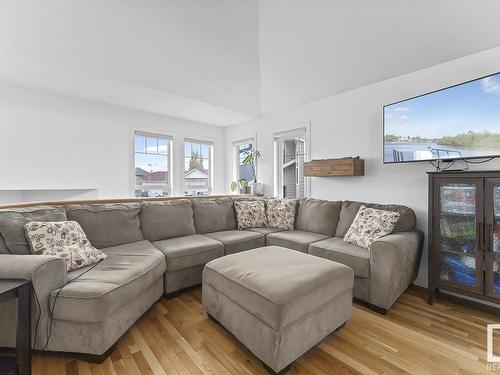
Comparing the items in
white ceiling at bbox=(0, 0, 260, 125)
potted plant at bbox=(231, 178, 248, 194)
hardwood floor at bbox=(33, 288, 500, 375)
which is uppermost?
white ceiling at bbox=(0, 0, 260, 125)

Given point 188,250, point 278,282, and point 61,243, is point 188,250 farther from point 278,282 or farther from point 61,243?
point 278,282

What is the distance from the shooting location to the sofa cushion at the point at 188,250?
226 centimetres

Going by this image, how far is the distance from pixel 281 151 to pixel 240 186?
3.43ft

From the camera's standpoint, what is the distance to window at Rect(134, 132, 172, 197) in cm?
399

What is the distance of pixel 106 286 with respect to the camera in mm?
1489

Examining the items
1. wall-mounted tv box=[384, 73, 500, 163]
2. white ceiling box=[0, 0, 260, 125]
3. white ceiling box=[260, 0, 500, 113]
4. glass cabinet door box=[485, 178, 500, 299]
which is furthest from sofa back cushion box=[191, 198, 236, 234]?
glass cabinet door box=[485, 178, 500, 299]

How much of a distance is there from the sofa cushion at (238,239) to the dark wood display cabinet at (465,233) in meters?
1.75

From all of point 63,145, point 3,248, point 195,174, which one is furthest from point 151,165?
point 3,248

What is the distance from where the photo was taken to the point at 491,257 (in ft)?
6.18

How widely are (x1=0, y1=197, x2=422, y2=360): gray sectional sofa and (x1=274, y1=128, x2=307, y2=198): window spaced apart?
2.47 feet

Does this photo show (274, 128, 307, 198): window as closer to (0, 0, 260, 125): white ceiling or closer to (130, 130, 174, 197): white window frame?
(0, 0, 260, 125): white ceiling

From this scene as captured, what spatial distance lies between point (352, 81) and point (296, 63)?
74 centimetres

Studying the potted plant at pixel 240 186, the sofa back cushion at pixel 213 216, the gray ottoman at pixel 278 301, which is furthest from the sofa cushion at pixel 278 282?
the potted plant at pixel 240 186

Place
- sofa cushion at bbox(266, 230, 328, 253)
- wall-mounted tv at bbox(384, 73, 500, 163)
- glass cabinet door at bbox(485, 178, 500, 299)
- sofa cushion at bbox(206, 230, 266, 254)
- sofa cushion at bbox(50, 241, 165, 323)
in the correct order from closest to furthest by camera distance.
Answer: sofa cushion at bbox(50, 241, 165, 323)
glass cabinet door at bbox(485, 178, 500, 299)
wall-mounted tv at bbox(384, 73, 500, 163)
sofa cushion at bbox(266, 230, 328, 253)
sofa cushion at bbox(206, 230, 266, 254)
